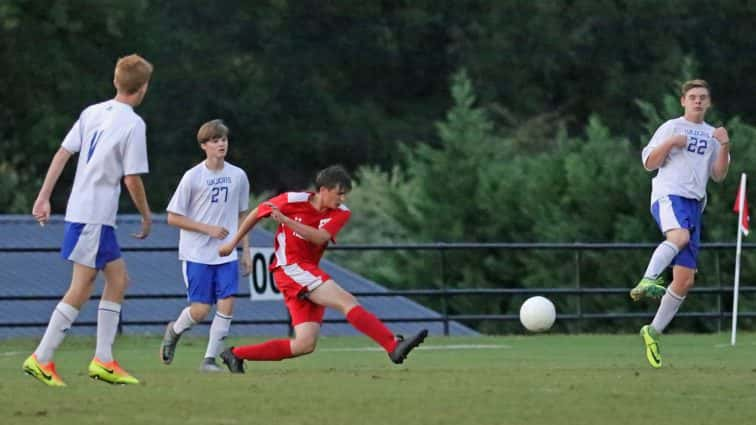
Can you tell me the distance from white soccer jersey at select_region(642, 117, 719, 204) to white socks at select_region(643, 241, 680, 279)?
0.42 m

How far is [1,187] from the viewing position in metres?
39.0

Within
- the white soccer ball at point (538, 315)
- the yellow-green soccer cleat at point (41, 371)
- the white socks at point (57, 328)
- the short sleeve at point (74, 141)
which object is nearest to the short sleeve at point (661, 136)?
the white soccer ball at point (538, 315)

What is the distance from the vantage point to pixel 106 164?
461 inches

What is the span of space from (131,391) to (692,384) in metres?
3.59

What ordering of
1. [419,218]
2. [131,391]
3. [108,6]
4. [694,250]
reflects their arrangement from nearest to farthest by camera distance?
1. [131,391]
2. [694,250]
3. [419,218]
4. [108,6]

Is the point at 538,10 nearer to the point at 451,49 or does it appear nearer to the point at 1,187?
the point at 451,49

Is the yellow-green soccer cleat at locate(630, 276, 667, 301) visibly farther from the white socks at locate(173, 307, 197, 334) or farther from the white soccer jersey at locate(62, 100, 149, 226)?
the white soccer jersey at locate(62, 100, 149, 226)

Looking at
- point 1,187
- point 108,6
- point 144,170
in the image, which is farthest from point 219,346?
point 108,6

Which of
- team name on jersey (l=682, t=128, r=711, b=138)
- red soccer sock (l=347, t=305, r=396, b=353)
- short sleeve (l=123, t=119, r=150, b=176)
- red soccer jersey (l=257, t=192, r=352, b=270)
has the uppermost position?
team name on jersey (l=682, t=128, r=711, b=138)

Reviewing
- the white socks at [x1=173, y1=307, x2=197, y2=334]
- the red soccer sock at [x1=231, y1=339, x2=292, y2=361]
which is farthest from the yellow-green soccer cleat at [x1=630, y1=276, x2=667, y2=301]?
the white socks at [x1=173, y1=307, x2=197, y2=334]

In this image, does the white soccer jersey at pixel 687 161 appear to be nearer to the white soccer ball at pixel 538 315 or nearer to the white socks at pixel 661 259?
the white socks at pixel 661 259

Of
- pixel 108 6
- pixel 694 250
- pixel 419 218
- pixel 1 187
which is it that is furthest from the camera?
pixel 108 6

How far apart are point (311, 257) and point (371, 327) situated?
0.65m

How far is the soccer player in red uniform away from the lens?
12711 millimetres
